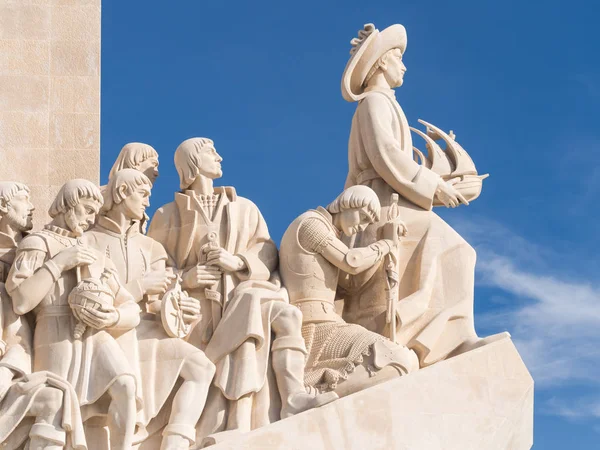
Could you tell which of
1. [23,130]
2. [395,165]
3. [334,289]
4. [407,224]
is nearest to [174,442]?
[334,289]

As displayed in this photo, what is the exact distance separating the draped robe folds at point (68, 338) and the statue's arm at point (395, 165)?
2474 millimetres

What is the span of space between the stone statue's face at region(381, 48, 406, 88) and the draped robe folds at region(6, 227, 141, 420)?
317 centimetres

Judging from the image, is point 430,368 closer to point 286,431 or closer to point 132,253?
point 286,431

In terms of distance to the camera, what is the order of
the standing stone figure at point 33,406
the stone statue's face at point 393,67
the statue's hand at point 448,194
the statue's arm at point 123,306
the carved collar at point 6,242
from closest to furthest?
the standing stone figure at point 33,406 < the statue's arm at point 123,306 < the carved collar at point 6,242 < the statue's hand at point 448,194 < the stone statue's face at point 393,67

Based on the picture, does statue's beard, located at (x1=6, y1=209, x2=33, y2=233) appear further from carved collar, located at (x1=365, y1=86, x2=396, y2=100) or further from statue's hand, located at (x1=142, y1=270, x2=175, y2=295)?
carved collar, located at (x1=365, y1=86, x2=396, y2=100)

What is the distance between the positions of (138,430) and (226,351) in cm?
82

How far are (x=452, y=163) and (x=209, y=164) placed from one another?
208cm

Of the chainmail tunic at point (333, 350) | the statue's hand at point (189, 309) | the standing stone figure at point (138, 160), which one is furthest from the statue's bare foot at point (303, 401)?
the standing stone figure at point (138, 160)

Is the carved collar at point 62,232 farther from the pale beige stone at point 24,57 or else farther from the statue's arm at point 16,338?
the pale beige stone at point 24,57

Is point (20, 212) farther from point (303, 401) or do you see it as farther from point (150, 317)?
point (303, 401)

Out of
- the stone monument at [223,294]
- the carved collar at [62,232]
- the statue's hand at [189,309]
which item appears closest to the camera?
the stone monument at [223,294]

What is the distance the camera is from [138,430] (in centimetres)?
1192

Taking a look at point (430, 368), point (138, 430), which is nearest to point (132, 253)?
point (138, 430)

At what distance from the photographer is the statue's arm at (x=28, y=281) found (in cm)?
1173
